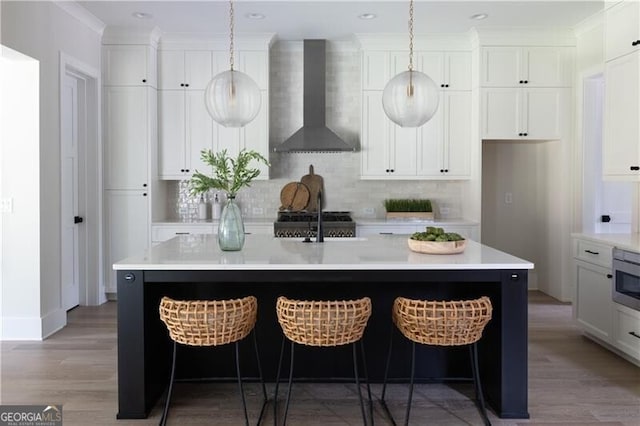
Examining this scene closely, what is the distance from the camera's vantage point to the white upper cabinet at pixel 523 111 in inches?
215

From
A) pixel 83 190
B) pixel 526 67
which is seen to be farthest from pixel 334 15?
pixel 83 190

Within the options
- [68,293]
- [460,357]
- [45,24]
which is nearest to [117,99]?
[45,24]

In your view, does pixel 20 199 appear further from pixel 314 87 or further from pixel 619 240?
pixel 619 240

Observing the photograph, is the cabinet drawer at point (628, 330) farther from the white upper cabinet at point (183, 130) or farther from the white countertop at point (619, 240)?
the white upper cabinet at point (183, 130)

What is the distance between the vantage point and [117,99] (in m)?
5.45

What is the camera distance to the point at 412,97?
10.4ft

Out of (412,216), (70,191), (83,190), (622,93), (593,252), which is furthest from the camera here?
(412,216)

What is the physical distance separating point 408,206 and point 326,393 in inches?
122

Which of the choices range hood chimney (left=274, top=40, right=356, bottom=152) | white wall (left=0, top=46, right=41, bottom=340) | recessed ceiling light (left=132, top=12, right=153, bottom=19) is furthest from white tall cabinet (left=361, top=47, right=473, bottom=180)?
white wall (left=0, top=46, right=41, bottom=340)

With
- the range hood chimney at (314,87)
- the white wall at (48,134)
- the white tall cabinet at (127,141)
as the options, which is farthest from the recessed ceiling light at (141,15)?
the range hood chimney at (314,87)

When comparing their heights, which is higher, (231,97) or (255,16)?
(255,16)

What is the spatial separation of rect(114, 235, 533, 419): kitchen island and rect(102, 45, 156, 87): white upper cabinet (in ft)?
8.84

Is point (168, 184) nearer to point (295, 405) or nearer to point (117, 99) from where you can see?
point (117, 99)

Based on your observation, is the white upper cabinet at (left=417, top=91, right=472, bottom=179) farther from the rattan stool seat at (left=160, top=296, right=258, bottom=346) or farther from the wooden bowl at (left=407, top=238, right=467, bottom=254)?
the rattan stool seat at (left=160, top=296, right=258, bottom=346)
